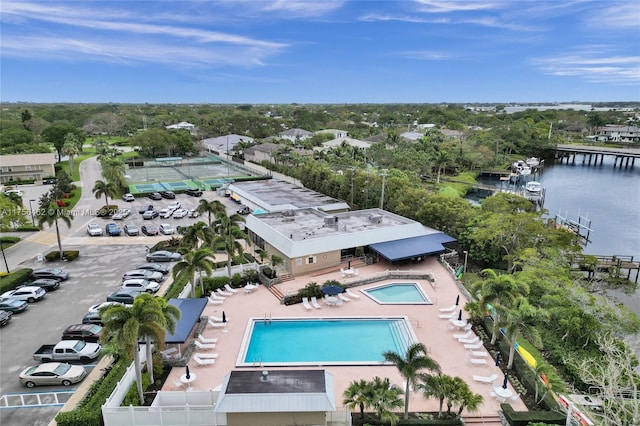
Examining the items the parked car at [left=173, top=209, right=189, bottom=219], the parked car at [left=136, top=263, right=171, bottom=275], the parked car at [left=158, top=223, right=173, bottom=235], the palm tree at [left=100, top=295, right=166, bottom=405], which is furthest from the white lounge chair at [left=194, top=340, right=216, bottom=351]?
the parked car at [left=173, top=209, right=189, bottom=219]

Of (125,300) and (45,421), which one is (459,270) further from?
(45,421)

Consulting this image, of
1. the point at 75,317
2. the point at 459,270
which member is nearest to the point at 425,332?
the point at 459,270

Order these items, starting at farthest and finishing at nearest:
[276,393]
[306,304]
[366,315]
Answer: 1. [306,304]
2. [366,315]
3. [276,393]

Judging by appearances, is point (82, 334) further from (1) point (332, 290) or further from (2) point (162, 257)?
(1) point (332, 290)

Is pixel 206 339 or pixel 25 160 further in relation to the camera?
pixel 25 160

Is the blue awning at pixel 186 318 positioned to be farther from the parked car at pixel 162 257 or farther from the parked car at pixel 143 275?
the parked car at pixel 162 257

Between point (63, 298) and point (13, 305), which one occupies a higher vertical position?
point (13, 305)

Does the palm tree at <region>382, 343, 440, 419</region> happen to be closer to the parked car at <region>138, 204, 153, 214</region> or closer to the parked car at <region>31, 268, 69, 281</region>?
the parked car at <region>31, 268, 69, 281</region>

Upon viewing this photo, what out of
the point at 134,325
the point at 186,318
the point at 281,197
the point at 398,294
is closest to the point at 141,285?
the point at 186,318
